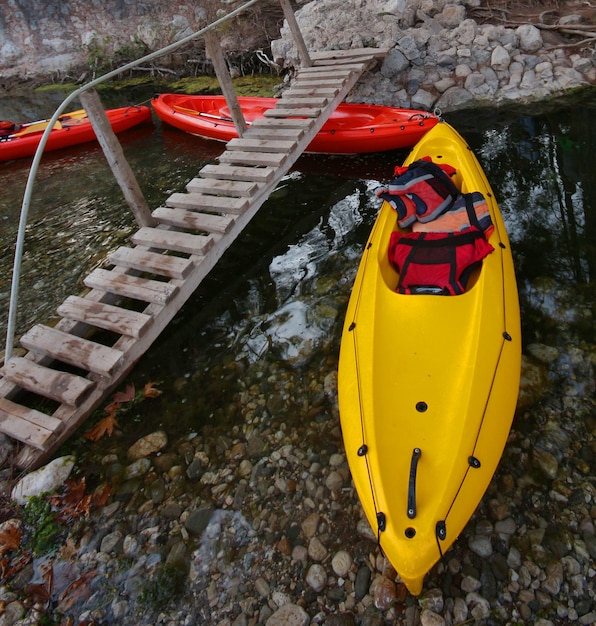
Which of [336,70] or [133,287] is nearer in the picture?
[133,287]

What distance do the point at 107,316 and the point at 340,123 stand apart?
5.43 metres

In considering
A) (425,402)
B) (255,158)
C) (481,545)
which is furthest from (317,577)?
(255,158)

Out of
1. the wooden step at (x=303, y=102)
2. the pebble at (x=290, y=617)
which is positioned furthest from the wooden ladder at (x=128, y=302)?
the pebble at (x=290, y=617)

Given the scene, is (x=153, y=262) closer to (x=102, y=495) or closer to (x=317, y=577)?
(x=102, y=495)

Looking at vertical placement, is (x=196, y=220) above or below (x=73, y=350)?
above

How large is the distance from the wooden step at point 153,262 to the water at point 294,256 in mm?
667

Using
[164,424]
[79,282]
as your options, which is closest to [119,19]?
[79,282]

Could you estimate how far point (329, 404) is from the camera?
3361mm

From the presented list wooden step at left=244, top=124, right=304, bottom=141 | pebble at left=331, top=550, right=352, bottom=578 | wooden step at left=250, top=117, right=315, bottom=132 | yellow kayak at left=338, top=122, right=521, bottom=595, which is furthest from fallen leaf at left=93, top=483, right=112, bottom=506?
wooden step at left=250, top=117, right=315, bottom=132

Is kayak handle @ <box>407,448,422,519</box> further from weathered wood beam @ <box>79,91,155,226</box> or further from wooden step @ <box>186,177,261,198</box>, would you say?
weathered wood beam @ <box>79,91,155,226</box>

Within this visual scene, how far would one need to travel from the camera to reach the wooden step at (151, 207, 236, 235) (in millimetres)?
4316

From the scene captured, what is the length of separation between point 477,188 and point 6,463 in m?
5.03

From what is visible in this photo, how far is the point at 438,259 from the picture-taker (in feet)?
11.2

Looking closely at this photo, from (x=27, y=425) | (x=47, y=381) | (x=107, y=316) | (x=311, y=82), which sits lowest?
(x=27, y=425)
